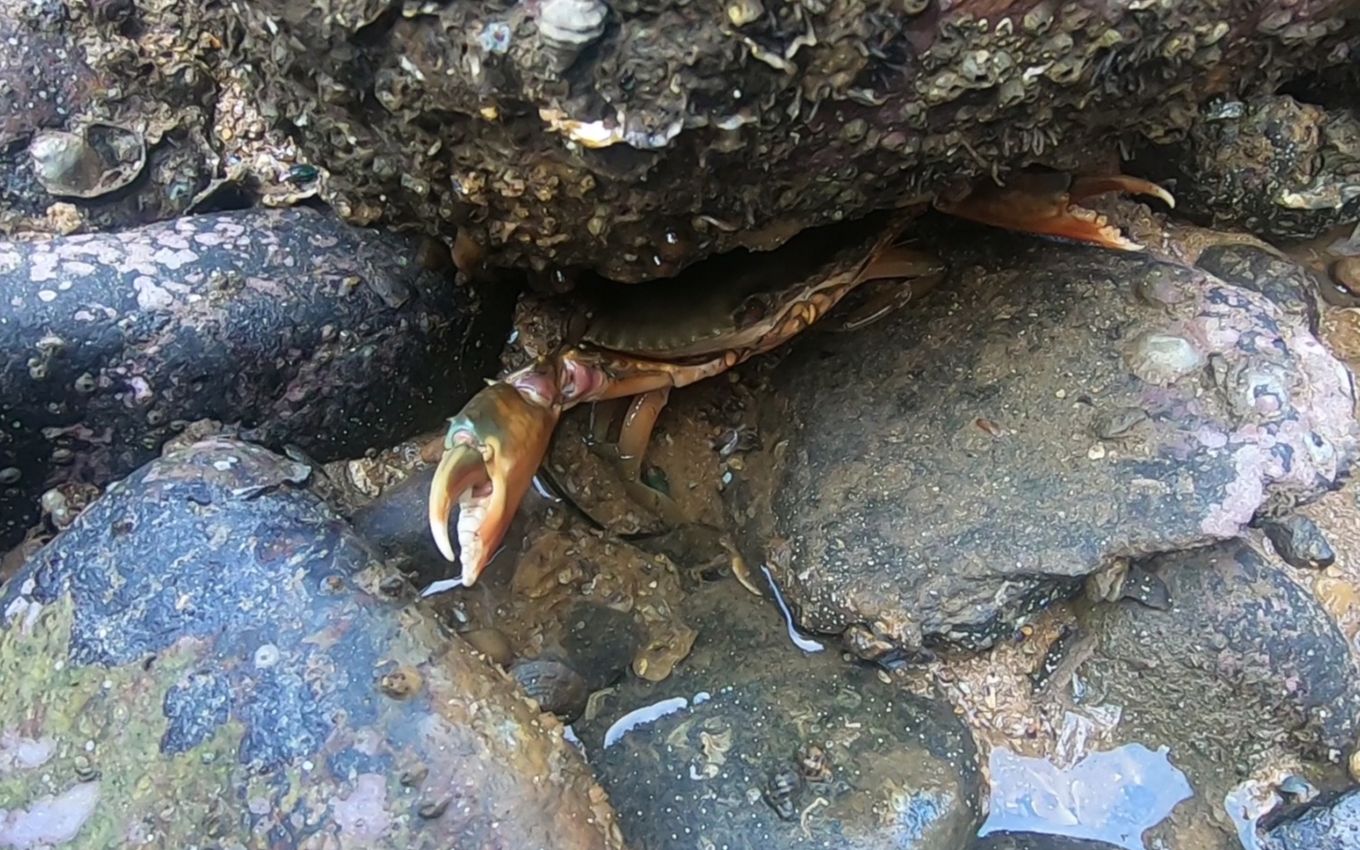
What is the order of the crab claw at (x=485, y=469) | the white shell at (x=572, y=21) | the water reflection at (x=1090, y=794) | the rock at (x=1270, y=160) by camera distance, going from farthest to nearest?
1. the rock at (x=1270, y=160)
2. the water reflection at (x=1090, y=794)
3. the crab claw at (x=485, y=469)
4. the white shell at (x=572, y=21)

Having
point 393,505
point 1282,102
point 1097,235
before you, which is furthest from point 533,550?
point 1282,102

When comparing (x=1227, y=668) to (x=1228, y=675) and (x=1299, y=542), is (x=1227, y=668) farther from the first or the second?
(x=1299, y=542)

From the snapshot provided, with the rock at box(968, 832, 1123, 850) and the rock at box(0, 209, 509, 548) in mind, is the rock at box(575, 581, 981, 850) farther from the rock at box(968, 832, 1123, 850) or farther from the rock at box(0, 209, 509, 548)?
the rock at box(0, 209, 509, 548)

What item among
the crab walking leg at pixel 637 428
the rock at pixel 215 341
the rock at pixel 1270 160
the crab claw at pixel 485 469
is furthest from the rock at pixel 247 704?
the rock at pixel 1270 160

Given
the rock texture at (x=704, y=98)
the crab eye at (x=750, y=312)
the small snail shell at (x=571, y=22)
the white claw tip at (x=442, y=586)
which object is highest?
the small snail shell at (x=571, y=22)

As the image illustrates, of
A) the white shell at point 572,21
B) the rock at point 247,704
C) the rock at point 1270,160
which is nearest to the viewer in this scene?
the white shell at point 572,21

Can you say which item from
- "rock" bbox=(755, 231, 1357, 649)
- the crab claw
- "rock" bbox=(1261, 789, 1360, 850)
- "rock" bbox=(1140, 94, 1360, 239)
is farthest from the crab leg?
"rock" bbox=(1261, 789, 1360, 850)

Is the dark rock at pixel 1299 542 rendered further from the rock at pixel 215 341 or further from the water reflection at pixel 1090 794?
the rock at pixel 215 341

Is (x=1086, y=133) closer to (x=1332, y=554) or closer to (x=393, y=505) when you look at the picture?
(x=1332, y=554)
